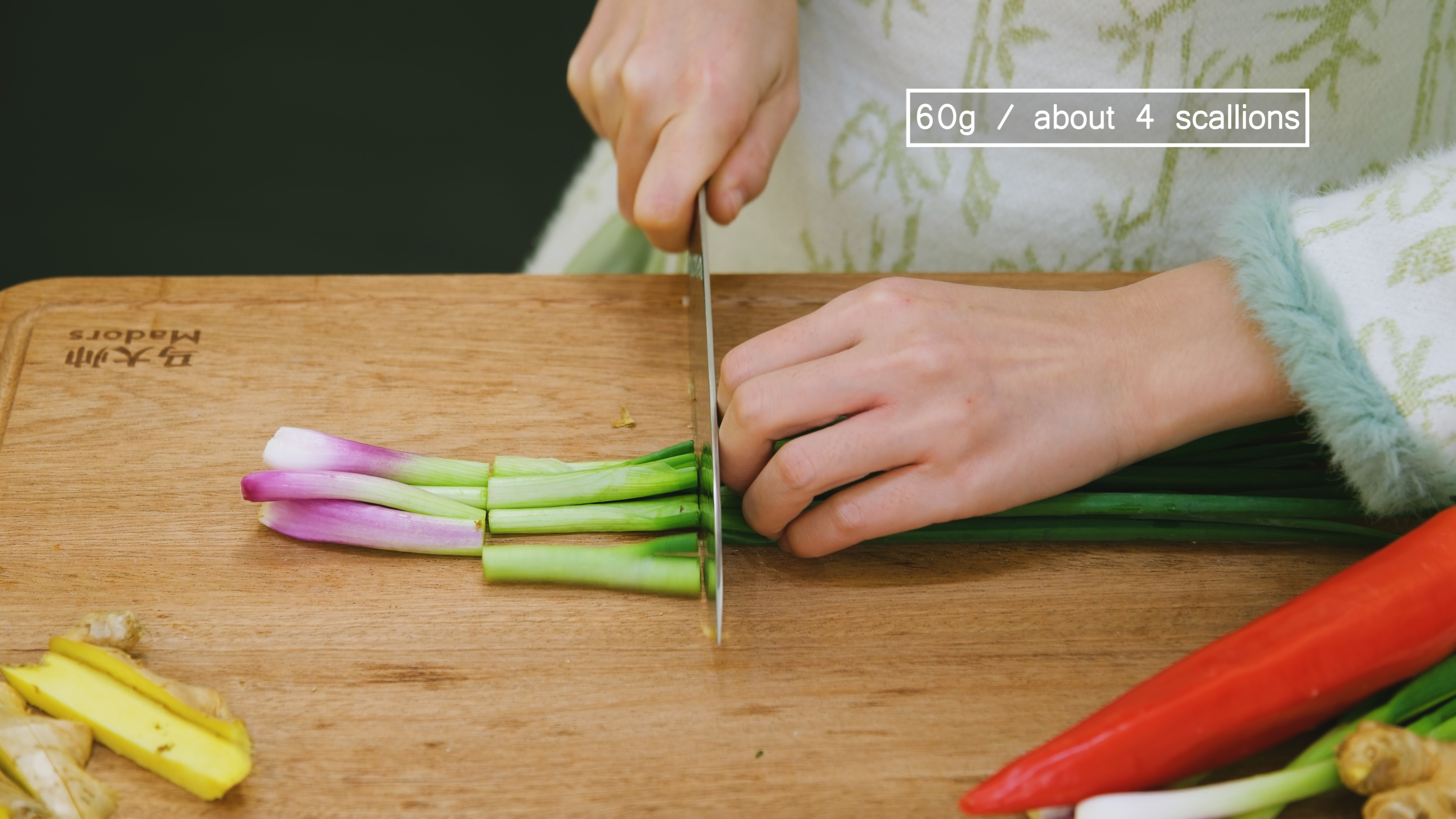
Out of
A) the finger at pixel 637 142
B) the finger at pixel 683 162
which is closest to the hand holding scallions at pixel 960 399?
the finger at pixel 683 162

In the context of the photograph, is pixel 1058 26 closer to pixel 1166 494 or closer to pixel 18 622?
pixel 1166 494

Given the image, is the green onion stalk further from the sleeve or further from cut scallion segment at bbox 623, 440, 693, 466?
the sleeve

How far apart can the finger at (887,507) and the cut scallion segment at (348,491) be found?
43 cm

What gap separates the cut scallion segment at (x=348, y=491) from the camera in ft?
4.30

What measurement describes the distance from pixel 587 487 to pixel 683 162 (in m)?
0.43

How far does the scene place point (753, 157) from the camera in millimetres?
1512

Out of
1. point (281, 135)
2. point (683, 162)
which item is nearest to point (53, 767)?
point (683, 162)

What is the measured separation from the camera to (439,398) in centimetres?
148

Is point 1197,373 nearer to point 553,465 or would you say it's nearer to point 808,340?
point 808,340

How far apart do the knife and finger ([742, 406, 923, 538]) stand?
76 mm

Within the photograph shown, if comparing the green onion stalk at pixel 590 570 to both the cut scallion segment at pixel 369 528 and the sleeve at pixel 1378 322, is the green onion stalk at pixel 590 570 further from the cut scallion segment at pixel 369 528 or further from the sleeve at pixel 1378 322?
the sleeve at pixel 1378 322

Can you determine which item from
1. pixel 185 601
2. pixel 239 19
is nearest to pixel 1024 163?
pixel 185 601

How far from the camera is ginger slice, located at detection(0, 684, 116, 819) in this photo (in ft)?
3.50

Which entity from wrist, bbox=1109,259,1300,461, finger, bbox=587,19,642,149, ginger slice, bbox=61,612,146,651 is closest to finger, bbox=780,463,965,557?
wrist, bbox=1109,259,1300,461
